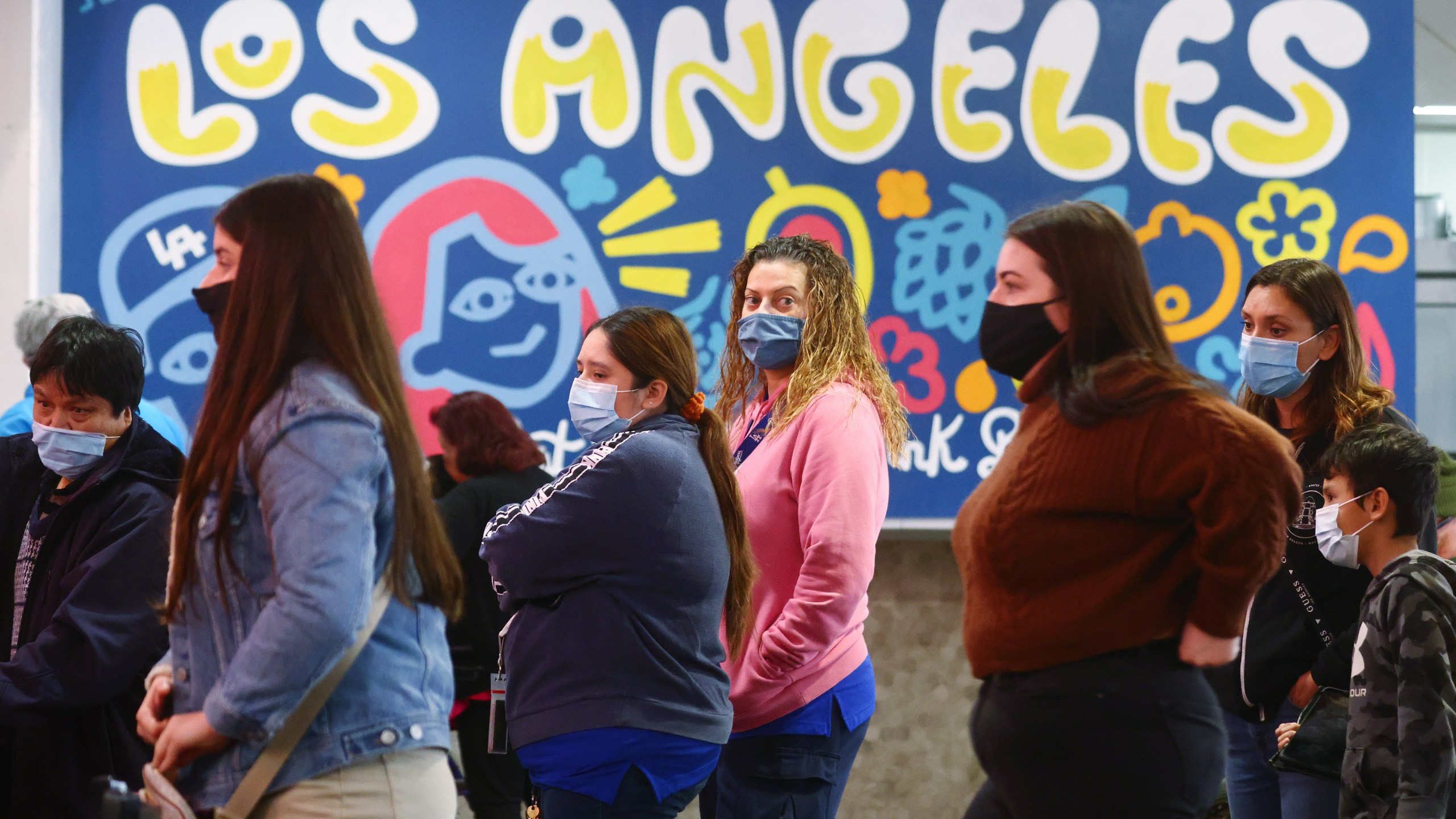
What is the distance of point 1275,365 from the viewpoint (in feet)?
8.73

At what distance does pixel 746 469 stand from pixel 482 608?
1.45 meters

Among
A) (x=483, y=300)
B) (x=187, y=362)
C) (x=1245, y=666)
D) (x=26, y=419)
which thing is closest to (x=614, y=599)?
(x=1245, y=666)

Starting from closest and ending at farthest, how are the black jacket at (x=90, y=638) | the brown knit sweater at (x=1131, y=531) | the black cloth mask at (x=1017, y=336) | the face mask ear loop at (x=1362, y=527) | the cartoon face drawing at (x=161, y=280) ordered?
the brown knit sweater at (x=1131, y=531) < the black cloth mask at (x=1017, y=336) < the black jacket at (x=90, y=638) < the face mask ear loop at (x=1362, y=527) < the cartoon face drawing at (x=161, y=280)

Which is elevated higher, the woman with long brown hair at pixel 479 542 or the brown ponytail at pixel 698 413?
the brown ponytail at pixel 698 413

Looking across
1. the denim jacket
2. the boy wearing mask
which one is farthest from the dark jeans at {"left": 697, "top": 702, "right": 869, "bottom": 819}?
the denim jacket

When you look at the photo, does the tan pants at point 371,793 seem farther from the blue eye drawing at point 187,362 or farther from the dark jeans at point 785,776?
the blue eye drawing at point 187,362

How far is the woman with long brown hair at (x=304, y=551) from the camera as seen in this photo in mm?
1512

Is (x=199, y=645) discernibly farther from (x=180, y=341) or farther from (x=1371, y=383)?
(x=180, y=341)

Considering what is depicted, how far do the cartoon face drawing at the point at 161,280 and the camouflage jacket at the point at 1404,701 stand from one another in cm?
380

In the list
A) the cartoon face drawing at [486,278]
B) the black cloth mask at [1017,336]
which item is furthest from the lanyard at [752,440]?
the cartoon face drawing at [486,278]

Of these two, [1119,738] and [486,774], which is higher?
[1119,738]

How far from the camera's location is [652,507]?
228cm

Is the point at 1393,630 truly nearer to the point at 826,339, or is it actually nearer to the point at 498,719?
the point at 826,339

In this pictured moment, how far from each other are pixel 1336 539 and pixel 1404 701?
35cm
